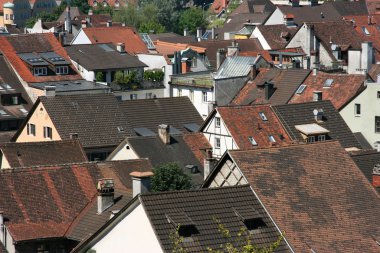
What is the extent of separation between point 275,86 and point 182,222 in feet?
145

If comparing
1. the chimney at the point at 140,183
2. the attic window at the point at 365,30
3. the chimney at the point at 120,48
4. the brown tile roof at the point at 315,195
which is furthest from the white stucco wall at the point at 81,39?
the brown tile roof at the point at 315,195

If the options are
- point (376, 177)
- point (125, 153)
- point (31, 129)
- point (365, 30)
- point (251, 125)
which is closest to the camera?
point (376, 177)

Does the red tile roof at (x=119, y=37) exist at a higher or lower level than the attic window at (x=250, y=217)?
higher

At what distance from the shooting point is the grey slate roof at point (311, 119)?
243 ft

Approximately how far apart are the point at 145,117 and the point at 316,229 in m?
35.6

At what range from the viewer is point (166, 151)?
71750 mm

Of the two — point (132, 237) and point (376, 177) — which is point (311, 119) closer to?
point (376, 177)

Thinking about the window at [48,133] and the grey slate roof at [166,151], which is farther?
the window at [48,133]

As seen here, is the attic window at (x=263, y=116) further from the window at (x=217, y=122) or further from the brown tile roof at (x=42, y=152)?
the brown tile roof at (x=42, y=152)

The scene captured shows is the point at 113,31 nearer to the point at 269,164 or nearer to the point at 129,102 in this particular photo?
the point at 129,102

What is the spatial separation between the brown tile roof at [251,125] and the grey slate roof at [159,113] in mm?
7244

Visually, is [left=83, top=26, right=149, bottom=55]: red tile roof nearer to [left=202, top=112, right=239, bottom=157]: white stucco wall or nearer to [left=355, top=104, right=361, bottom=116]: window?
[left=355, top=104, right=361, bottom=116]: window

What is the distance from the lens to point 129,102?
3319 inches

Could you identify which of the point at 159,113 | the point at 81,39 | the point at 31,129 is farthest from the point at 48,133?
the point at 81,39
